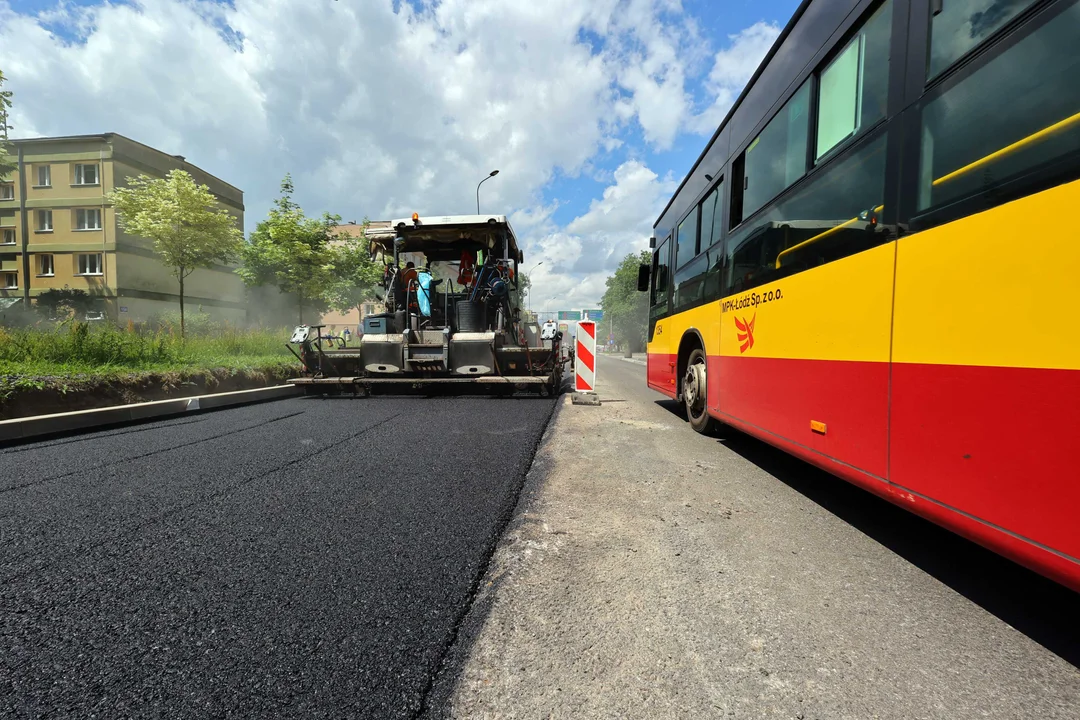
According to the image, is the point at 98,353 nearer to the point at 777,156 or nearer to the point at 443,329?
the point at 443,329

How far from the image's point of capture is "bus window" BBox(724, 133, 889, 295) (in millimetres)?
2490

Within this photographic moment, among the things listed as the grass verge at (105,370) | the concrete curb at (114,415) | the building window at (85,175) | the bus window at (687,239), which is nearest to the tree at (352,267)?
the building window at (85,175)

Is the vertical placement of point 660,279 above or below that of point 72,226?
below

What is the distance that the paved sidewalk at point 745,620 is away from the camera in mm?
1435

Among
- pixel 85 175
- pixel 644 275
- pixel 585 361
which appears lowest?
pixel 585 361

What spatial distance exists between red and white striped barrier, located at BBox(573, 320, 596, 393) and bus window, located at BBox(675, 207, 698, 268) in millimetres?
1940

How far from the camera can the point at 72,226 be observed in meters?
27.7

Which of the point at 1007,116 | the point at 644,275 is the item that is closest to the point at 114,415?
the point at 644,275

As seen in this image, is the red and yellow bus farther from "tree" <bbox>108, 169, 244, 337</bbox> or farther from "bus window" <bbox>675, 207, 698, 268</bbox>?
"tree" <bbox>108, 169, 244, 337</bbox>

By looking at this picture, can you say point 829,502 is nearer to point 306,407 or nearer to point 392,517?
point 392,517

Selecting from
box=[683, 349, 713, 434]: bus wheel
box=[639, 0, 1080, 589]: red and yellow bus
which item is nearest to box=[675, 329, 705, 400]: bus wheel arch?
box=[683, 349, 713, 434]: bus wheel

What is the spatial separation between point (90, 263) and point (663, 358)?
1414 inches

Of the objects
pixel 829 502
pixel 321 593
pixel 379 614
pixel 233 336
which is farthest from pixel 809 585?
pixel 233 336

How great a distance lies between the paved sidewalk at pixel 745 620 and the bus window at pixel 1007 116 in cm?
177
